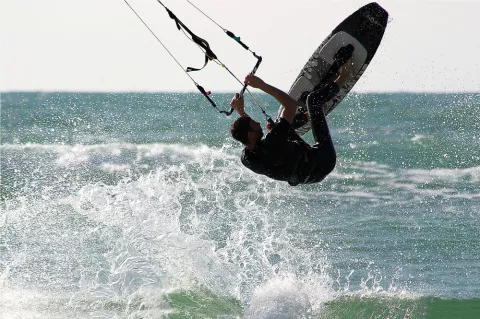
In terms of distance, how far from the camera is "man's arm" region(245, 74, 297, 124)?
6.60 meters

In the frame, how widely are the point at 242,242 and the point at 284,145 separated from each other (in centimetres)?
377

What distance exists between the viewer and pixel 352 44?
27.9ft

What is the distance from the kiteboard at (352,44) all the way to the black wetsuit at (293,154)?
1476 mm

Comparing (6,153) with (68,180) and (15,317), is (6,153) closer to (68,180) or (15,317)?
(68,180)

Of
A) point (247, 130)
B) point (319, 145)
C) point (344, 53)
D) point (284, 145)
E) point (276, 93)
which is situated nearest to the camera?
point (247, 130)

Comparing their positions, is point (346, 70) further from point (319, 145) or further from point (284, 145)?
point (284, 145)

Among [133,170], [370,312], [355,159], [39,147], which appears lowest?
[39,147]

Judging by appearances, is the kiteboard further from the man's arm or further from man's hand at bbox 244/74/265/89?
man's hand at bbox 244/74/265/89

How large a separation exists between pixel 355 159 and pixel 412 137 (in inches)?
200

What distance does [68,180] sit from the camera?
1769 centimetres

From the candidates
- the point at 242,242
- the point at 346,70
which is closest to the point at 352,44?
the point at 346,70

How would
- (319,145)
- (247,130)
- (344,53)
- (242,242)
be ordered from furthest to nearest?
(242,242), (344,53), (319,145), (247,130)

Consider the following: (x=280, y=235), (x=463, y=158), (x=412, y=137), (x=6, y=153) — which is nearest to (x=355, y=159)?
(x=463, y=158)

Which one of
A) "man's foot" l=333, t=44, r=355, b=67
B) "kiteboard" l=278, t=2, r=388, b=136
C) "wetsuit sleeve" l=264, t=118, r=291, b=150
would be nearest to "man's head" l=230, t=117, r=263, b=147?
"wetsuit sleeve" l=264, t=118, r=291, b=150
